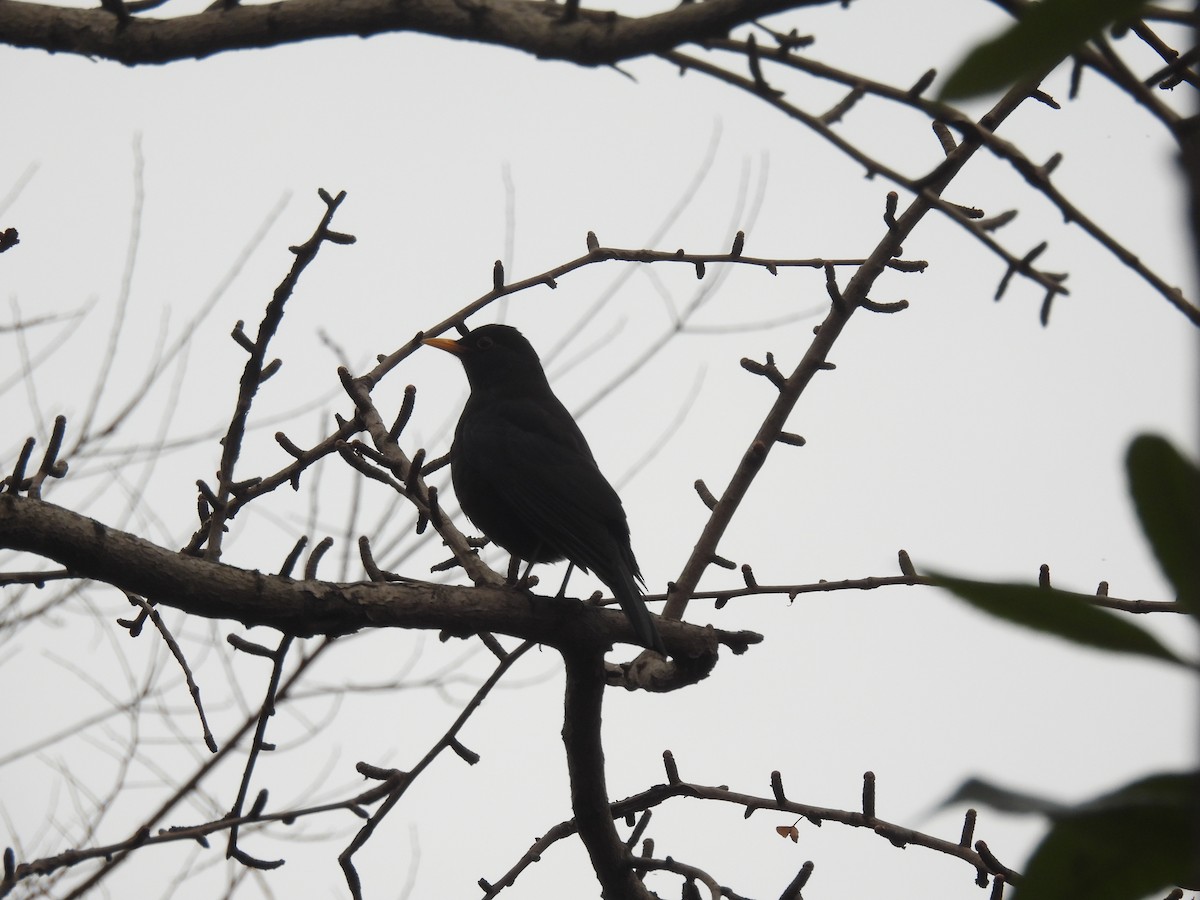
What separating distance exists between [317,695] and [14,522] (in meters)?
4.14

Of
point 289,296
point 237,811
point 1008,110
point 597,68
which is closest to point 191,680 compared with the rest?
point 237,811

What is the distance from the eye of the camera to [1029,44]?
0.64 metres

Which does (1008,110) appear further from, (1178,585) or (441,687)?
(441,687)

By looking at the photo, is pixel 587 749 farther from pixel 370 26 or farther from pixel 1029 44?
pixel 1029 44

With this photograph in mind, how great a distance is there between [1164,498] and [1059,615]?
81mm

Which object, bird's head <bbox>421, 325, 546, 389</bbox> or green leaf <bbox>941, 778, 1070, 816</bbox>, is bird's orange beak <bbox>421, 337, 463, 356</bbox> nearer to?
bird's head <bbox>421, 325, 546, 389</bbox>

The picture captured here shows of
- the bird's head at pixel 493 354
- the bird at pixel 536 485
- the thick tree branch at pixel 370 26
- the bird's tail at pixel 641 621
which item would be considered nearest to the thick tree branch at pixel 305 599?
the bird's tail at pixel 641 621

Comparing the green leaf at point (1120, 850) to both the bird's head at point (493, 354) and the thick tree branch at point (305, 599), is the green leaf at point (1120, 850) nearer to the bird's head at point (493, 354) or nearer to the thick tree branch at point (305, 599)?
the thick tree branch at point (305, 599)

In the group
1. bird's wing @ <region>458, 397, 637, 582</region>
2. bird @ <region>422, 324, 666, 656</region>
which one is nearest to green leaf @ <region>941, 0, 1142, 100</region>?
bird @ <region>422, 324, 666, 656</region>

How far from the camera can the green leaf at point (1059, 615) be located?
596 millimetres

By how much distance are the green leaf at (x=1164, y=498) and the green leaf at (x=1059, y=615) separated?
0.04m

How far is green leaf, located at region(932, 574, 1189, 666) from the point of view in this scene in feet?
1.96

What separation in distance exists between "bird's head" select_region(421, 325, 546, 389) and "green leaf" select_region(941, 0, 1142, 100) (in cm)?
600

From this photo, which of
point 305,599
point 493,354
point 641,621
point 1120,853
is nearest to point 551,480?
point 493,354
